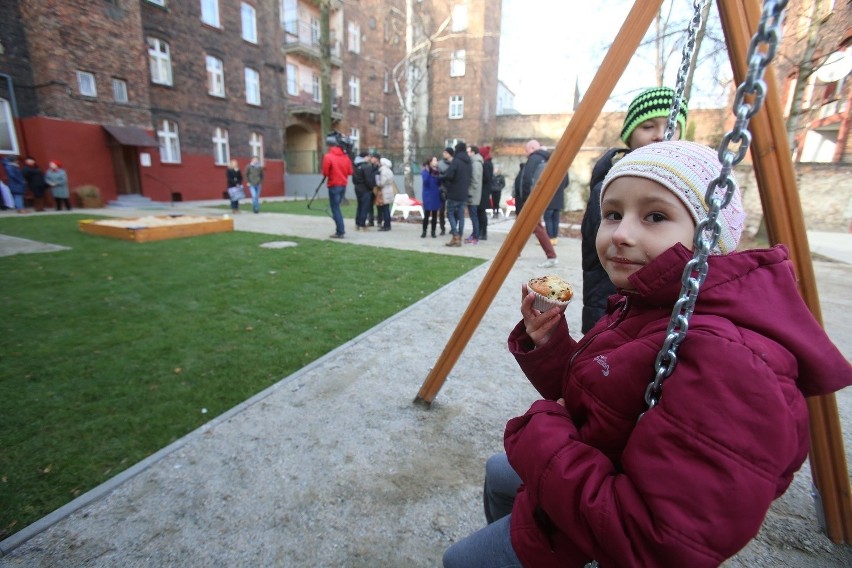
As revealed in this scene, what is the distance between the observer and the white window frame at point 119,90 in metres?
17.1

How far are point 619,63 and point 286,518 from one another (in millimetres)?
2641

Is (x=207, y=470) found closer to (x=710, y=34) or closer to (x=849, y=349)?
(x=849, y=349)

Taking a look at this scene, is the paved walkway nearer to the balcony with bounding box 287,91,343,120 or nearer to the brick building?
the brick building

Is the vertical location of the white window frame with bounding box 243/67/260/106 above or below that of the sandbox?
above

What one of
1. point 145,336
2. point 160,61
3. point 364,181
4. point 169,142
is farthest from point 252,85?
point 145,336

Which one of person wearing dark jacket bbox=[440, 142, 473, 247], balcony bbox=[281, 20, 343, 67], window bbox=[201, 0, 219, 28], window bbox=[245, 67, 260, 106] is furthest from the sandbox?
balcony bbox=[281, 20, 343, 67]

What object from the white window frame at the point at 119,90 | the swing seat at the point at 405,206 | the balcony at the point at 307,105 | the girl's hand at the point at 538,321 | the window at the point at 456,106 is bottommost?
the swing seat at the point at 405,206

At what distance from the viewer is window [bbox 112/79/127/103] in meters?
17.1

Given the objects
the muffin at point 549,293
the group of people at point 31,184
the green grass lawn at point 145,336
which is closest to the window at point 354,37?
the group of people at point 31,184

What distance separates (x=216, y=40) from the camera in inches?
828

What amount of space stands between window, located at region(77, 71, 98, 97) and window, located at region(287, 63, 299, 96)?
1154cm

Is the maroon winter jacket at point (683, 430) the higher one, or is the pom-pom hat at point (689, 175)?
the pom-pom hat at point (689, 175)

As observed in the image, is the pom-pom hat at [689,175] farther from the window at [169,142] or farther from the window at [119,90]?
the window at [169,142]

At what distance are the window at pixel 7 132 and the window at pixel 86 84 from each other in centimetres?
230
